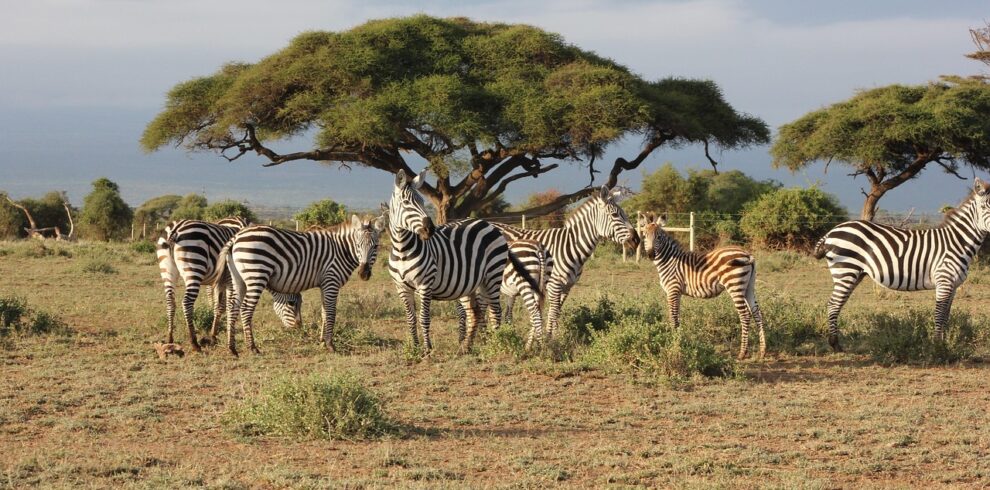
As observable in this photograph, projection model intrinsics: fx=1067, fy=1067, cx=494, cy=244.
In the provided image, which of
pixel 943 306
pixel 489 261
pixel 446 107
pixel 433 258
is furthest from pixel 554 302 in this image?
pixel 446 107

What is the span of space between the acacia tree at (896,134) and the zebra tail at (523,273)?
20.7m

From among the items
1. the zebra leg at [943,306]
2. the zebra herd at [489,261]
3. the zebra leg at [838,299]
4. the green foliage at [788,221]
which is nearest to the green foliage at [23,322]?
the zebra herd at [489,261]

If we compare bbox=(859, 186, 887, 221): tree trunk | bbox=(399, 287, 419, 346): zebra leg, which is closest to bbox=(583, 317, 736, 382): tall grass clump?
bbox=(399, 287, 419, 346): zebra leg

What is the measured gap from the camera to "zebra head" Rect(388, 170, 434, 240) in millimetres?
11164

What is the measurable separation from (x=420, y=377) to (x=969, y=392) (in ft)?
17.0

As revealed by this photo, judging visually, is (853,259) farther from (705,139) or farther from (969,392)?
(705,139)

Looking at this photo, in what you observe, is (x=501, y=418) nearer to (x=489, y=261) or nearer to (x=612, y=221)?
(x=489, y=261)

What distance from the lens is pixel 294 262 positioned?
12086mm

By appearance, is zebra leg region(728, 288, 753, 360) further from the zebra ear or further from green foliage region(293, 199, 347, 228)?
green foliage region(293, 199, 347, 228)

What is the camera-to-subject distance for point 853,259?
41.6ft

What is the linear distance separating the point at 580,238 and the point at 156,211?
40.7m

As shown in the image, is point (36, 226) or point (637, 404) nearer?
point (637, 404)

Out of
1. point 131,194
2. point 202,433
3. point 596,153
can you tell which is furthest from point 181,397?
point 131,194

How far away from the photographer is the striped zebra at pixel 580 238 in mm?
12117
